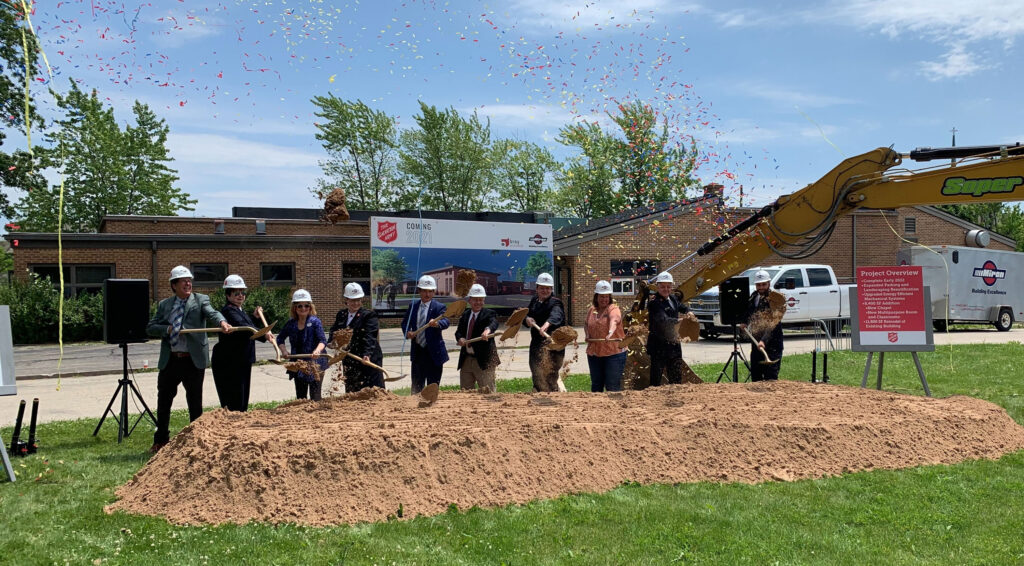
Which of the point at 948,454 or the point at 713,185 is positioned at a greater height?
the point at 713,185

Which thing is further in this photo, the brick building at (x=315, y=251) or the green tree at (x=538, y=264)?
the green tree at (x=538, y=264)

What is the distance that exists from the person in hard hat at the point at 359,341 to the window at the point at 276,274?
18877mm

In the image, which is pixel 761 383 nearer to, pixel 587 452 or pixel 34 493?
pixel 587 452

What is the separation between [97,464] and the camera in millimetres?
6902

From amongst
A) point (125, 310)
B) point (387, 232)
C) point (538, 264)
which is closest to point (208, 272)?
point (387, 232)

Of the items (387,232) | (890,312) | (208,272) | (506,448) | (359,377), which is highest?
(387,232)

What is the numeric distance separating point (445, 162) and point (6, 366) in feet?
116

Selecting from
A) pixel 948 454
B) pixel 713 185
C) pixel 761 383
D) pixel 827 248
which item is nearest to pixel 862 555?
pixel 948 454

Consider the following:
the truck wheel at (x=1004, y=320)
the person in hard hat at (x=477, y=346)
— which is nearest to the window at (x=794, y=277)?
the truck wheel at (x=1004, y=320)

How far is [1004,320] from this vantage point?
24500 mm

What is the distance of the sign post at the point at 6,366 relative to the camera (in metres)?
6.31

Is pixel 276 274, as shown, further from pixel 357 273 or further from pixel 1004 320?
pixel 1004 320

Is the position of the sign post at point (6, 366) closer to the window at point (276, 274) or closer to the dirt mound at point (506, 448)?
the dirt mound at point (506, 448)

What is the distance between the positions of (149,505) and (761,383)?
6715 millimetres
